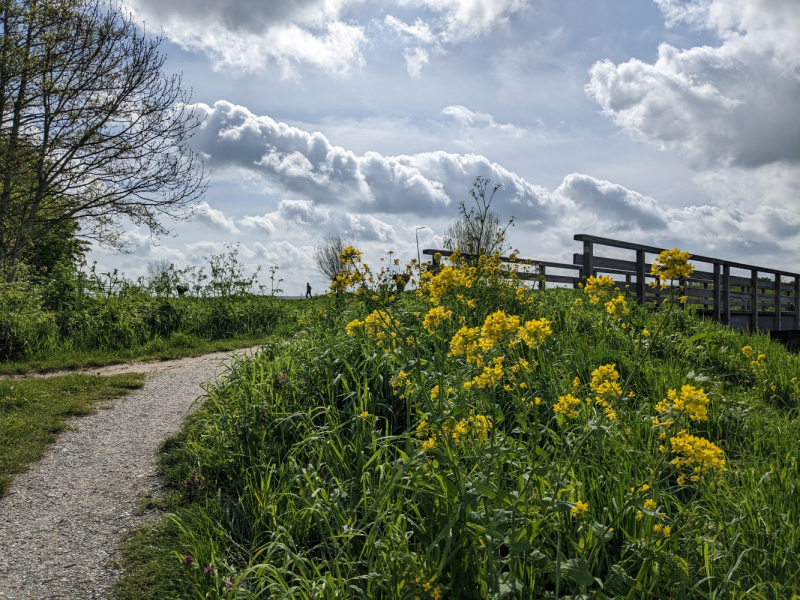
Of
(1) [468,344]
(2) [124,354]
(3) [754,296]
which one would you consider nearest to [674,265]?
(1) [468,344]

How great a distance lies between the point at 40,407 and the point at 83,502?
2.41 metres

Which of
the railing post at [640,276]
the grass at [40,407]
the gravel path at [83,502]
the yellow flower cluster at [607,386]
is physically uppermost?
the railing post at [640,276]

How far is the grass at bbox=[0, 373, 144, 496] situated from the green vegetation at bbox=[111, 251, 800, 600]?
128 centimetres

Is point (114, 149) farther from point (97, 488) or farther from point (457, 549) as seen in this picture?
point (457, 549)

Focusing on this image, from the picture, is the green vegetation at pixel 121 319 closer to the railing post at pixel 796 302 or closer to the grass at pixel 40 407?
the grass at pixel 40 407

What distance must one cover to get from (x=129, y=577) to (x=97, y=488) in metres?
1.36

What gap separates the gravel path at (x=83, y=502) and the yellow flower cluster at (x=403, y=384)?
6.23 feet

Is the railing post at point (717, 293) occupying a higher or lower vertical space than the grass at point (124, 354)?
higher

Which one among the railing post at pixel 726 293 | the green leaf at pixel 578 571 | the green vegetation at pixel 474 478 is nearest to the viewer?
the green leaf at pixel 578 571

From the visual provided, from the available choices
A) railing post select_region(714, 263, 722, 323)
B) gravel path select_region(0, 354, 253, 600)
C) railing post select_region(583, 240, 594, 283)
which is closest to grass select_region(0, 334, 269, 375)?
gravel path select_region(0, 354, 253, 600)

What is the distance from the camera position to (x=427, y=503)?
235 centimetres

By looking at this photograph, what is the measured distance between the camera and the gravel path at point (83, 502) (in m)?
2.92

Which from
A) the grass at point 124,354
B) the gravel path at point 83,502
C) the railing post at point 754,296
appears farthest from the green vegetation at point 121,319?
the railing post at point 754,296

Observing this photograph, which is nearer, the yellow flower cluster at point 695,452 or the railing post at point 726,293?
the yellow flower cluster at point 695,452
